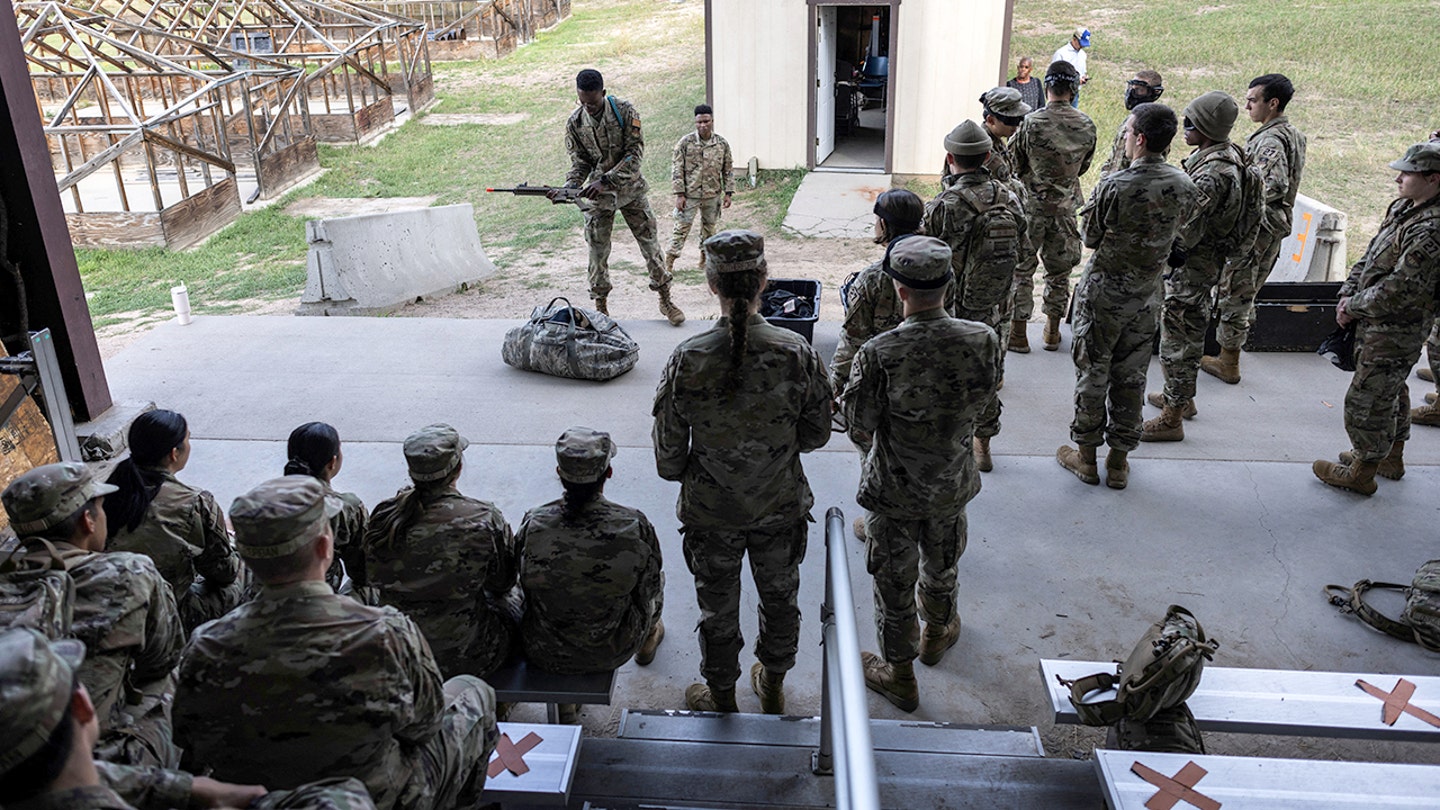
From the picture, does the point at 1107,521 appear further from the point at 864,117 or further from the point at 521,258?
the point at 864,117

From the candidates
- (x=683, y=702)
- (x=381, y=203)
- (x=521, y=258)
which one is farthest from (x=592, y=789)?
(x=381, y=203)

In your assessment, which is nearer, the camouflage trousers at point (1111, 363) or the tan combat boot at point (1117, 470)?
the camouflage trousers at point (1111, 363)

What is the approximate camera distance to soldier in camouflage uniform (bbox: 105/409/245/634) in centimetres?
316

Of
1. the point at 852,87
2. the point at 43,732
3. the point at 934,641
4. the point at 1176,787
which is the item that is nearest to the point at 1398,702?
the point at 1176,787

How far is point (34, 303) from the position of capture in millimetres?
5457

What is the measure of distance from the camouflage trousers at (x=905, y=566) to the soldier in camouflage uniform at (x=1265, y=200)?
3.37 metres

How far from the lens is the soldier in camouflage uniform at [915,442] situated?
319 cm

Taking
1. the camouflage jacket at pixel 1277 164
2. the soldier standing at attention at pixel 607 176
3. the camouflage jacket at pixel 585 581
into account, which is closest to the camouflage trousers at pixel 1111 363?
the camouflage jacket at pixel 1277 164

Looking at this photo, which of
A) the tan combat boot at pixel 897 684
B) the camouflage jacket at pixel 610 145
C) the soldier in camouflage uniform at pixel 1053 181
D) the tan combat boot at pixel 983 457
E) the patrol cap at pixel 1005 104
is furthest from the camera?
the camouflage jacket at pixel 610 145

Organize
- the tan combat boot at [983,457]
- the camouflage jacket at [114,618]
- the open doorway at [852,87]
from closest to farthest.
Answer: the camouflage jacket at [114,618]
the tan combat boot at [983,457]
the open doorway at [852,87]

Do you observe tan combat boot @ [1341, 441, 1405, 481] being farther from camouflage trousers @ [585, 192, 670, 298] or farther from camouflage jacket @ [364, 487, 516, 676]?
camouflage trousers @ [585, 192, 670, 298]

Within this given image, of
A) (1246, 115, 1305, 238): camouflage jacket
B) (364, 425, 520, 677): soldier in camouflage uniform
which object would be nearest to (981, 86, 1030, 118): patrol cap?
(1246, 115, 1305, 238): camouflage jacket

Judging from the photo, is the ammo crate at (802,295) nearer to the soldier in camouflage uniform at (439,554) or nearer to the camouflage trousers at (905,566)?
the camouflage trousers at (905,566)

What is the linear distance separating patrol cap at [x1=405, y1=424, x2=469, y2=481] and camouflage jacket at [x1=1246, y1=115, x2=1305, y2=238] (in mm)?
4921
